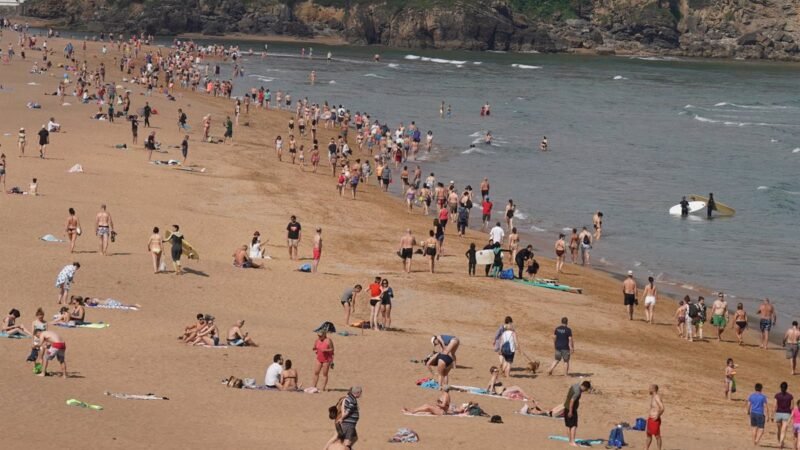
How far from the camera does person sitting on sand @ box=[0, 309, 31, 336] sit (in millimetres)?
22234

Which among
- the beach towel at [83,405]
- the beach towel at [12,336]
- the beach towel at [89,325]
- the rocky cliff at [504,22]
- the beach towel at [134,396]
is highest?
the rocky cliff at [504,22]

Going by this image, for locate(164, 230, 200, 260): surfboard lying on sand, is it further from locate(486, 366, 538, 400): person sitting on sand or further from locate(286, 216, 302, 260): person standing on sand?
locate(486, 366, 538, 400): person sitting on sand

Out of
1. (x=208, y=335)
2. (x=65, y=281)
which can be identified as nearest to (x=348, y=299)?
(x=208, y=335)

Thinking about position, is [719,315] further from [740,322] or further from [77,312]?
[77,312]

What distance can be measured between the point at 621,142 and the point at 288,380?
161 feet

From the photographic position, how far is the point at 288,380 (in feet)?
68.5

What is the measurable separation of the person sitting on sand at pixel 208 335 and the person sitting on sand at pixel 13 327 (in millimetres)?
3027

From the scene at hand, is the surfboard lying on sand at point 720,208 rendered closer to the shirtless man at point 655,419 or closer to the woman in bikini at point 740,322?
the woman in bikini at point 740,322

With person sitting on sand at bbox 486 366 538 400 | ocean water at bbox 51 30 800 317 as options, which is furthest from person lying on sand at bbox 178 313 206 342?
ocean water at bbox 51 30 800 317

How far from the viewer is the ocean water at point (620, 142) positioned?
1527 inches

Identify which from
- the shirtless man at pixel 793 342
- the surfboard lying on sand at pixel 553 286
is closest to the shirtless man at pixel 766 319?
the shirtless man at pixel 793 342

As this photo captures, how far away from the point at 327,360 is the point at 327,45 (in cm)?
11997

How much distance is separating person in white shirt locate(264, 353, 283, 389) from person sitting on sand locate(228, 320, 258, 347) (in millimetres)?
2489

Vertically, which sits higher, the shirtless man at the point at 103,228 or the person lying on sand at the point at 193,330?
the shirtless man at the point at 103,228
